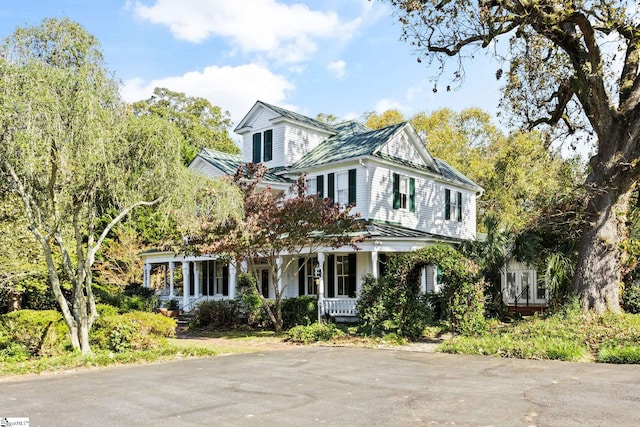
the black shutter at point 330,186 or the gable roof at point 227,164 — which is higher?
the gable roof at point 227,164

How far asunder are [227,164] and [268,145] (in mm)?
2096

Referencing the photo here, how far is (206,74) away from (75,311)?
29.1 metres

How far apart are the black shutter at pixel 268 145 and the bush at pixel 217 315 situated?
24.2 ft

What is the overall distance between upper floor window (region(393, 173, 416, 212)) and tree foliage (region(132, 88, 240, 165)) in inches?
919

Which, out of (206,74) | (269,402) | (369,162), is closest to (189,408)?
(269,402)

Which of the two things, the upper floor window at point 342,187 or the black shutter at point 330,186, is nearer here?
the upper floor window at point 342,187

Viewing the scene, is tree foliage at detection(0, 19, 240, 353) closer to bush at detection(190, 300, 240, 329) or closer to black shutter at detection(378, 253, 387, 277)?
bush at detection(190, 300, 240, 329)

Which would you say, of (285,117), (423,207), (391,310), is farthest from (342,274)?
(285,117)

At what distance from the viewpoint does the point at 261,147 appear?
26250 mm

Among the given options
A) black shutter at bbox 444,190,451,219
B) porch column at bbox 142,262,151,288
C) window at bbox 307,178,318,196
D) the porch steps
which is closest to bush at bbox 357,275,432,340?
window at bbox 307,178,318,196

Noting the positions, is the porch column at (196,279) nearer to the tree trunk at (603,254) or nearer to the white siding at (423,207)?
the white siding at (423,207)

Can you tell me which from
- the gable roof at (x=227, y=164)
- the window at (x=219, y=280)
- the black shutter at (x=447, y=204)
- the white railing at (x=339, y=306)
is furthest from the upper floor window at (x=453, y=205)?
the window at (x=219, y=280)

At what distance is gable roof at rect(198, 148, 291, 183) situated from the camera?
79.0 ft

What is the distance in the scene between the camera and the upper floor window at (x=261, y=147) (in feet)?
85.0
